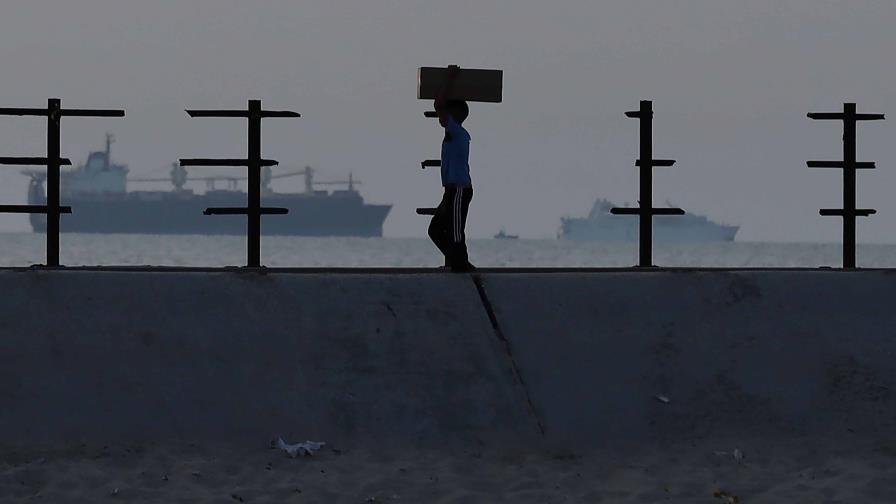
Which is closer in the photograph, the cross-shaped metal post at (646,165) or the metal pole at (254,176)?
the metal pole at (254,176)

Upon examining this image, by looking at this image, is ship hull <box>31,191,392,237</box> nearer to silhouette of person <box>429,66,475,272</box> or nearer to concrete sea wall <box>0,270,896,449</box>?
silhouette of person <box>429,66,475,272</box>

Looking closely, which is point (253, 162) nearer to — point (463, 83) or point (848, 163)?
point (463, 83)

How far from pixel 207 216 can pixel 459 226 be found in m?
177

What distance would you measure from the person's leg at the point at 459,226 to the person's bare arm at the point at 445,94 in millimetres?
546

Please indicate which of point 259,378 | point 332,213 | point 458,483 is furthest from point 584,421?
point 332,213

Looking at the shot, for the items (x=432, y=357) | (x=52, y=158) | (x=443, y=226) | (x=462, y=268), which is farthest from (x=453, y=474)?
(x=52, y=158)

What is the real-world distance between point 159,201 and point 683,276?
589 feet

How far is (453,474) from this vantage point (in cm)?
792

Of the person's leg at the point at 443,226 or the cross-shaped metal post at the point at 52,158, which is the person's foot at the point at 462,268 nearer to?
the person's leg at the point at 443,226

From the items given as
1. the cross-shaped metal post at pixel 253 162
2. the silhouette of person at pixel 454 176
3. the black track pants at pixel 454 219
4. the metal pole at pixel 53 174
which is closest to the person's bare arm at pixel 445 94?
the silhouette of person at pixel 454 176

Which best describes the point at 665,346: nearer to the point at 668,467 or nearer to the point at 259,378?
the point at 668,467

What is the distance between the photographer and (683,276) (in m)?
10.3

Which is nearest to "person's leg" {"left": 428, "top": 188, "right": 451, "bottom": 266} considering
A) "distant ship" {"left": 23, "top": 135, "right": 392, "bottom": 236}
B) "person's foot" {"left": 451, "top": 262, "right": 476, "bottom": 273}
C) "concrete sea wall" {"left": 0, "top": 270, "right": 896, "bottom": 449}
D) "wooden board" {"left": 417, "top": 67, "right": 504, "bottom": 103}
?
"person's foot" {"left": 451, "top": 262, "right": 476, "bottom": 273}

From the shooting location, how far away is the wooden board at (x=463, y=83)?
33.9 feet
